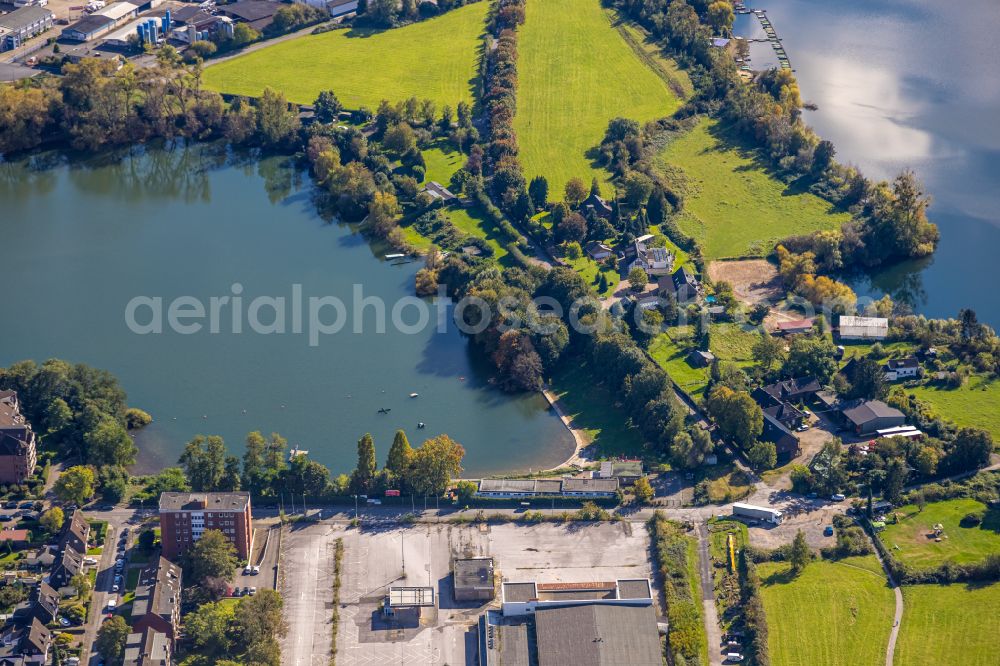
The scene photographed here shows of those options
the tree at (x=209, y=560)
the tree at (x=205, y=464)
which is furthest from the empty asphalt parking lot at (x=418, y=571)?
the tree at (x=205, y=464)

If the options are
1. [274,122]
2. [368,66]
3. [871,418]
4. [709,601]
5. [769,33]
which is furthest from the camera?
[769,33]

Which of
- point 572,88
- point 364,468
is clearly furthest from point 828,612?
point 572,88

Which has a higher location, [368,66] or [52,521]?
[368,66]

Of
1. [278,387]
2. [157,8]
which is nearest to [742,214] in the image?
[278,387]

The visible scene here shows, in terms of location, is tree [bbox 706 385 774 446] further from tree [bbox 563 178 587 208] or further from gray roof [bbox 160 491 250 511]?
tree [bbox 563 178 587 208]

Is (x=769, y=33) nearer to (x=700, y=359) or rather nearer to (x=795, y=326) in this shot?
(x=795, y=326)

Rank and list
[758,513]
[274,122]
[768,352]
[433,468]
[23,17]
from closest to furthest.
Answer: [758,513]
[433,468]
[768,352]
[274,122]
[23,17]

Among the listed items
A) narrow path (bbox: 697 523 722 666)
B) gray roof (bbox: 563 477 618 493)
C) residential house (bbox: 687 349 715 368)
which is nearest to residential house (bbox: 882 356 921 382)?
residential house (bbox: 687 349 715 368)
